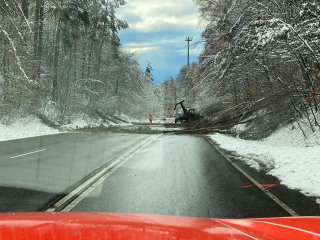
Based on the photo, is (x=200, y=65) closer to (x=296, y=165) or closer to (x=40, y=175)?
(x=296, y=165)

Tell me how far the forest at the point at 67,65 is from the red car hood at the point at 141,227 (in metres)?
18.3

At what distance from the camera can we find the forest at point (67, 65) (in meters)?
23.1

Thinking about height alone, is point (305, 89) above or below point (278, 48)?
below

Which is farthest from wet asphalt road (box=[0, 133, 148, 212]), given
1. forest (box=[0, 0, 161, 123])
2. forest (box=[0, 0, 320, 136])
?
forest (box=[0, 0, 161, 123])

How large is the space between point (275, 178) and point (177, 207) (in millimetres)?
3658

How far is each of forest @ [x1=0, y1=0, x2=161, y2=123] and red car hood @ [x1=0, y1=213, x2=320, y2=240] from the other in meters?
18.3

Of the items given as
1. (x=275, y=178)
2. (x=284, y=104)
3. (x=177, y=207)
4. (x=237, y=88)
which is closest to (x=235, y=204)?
(x=177, y=207)

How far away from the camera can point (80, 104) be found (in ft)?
121

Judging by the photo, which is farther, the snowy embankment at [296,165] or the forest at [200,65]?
the forest at [200,65]

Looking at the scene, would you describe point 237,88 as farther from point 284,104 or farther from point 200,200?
point 200,200

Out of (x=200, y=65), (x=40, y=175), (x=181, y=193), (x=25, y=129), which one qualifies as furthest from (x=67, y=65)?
(x=181, y=193)

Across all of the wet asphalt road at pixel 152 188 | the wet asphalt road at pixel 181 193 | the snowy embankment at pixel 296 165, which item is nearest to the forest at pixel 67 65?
the wet asphalt road at pixel 152 188

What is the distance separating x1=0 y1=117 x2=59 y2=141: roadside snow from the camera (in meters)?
21.1

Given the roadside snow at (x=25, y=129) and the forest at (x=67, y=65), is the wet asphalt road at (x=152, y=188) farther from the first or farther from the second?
the forest at (x=67, y=65)
